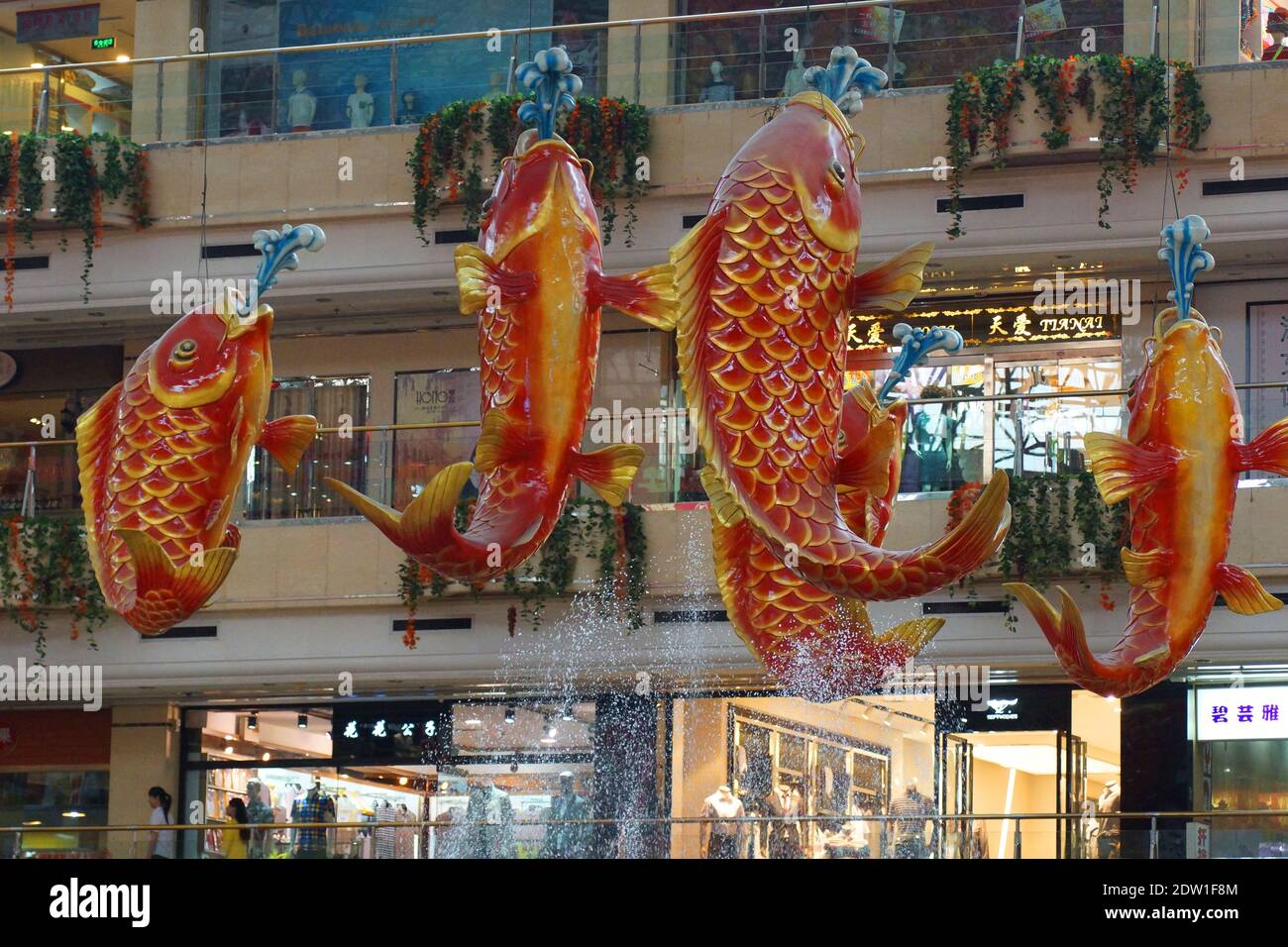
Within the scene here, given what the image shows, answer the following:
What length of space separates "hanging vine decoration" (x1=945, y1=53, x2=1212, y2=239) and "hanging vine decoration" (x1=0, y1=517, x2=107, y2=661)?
645 cm

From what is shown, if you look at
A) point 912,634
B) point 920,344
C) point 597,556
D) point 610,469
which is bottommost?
point 912,634

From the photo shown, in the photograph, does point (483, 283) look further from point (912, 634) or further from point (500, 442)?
point (912, 634)

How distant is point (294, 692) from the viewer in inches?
723

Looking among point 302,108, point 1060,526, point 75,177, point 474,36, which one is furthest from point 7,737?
point 1060,526

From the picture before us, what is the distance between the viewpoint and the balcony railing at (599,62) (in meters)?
16.2

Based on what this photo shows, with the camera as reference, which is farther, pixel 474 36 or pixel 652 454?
pixel 474 36

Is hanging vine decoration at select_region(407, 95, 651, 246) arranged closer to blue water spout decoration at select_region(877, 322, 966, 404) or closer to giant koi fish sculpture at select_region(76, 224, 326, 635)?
blue water spout decoration at select_region(877, 322, 966, 404)

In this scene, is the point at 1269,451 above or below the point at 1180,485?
above

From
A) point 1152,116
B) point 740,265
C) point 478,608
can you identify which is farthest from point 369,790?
point 740,265

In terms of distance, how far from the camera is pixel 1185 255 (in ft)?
33.7

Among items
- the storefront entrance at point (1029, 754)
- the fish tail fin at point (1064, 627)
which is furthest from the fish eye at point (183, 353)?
the storefront entrance at point (1029, 754)

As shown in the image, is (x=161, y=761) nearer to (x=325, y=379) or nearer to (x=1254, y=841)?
(x=325, y=379)

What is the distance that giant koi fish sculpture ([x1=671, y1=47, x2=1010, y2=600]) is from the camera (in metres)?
8.97

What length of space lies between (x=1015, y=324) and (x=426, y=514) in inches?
390
